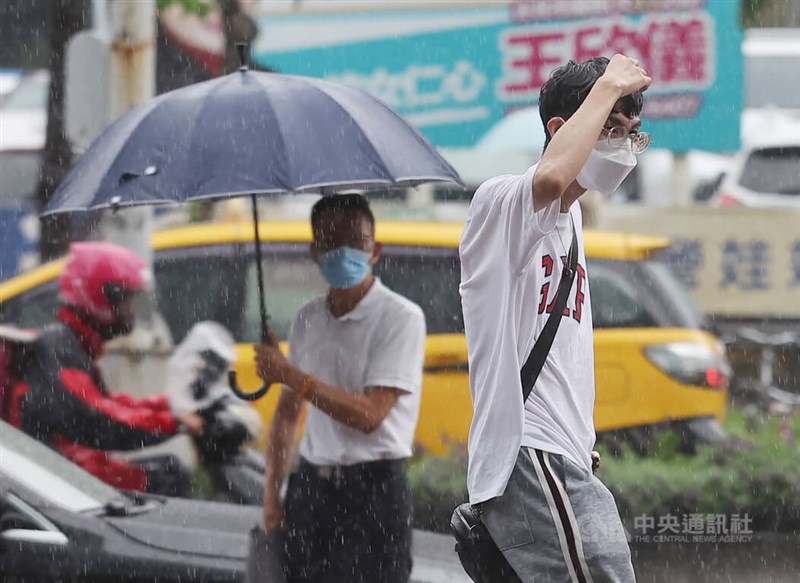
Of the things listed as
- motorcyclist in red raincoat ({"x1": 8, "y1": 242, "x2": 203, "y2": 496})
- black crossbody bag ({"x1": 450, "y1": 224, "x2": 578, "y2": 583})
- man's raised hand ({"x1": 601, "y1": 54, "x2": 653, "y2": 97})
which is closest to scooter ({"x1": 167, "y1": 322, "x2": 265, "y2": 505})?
motorcyclist in red raincoat ({"x1": 8, "y1": 242, "x2": 203, "y2": 496})

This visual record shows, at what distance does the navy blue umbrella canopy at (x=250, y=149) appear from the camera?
4414 millimetres

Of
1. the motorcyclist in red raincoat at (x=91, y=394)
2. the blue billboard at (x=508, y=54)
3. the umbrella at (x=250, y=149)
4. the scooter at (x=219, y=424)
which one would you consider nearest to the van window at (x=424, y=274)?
the scooter at (x=219, y=424)

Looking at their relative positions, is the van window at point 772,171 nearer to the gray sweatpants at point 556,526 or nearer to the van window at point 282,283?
the van window at point 282,283

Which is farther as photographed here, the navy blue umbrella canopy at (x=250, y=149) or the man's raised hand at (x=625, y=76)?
the navy blue umbrella canopy at (x=250, y=149)

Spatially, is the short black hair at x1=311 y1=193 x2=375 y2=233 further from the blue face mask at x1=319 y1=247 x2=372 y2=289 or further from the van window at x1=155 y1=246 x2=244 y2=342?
the van window at x1=155 y1=246 x2=244 y2=342

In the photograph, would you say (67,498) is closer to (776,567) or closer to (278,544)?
(278,544)

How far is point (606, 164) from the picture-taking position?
296cm

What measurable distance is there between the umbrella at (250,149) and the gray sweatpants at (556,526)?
5.23ft

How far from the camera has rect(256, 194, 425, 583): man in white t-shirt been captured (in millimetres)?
4297

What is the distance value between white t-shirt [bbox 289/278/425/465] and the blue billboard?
5346mm

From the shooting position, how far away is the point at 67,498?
14.9 feet

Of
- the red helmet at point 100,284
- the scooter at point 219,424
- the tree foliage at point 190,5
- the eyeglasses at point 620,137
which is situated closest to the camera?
the eyeglasses at point 620,137

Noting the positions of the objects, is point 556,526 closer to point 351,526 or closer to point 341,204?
point 351,526

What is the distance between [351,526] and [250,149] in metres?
1.19
